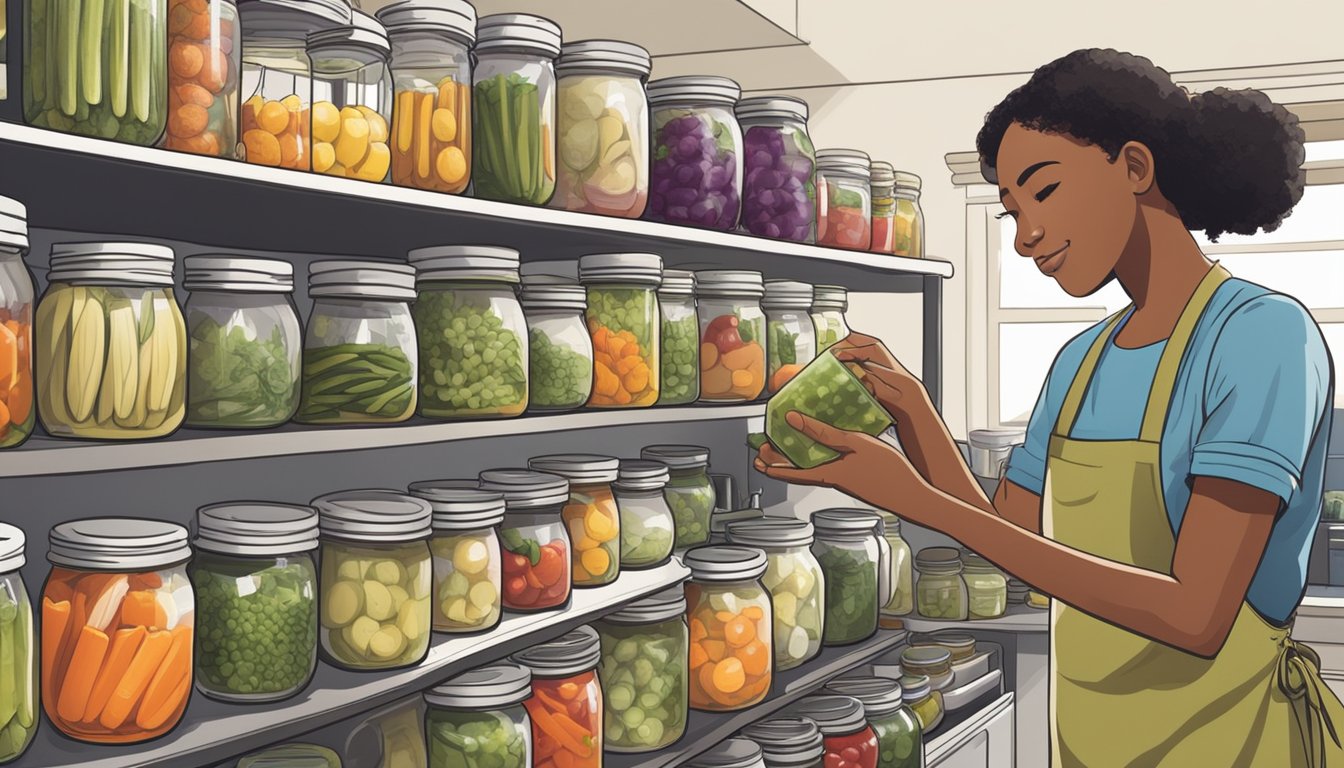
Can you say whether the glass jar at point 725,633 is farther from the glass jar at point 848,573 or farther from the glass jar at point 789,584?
the glass jar at point 848,573

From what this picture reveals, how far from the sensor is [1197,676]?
152 centimetres

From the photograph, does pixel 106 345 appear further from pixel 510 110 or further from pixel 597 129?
pixel 597 129

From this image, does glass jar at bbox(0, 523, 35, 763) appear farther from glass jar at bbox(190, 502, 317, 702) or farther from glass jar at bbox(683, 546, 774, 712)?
glass jar at bbox(683, 546, 774, 712)

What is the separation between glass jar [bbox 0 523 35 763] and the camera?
1.02 metres

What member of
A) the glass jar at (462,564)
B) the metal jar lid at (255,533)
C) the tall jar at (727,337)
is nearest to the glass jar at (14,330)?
the metal jar lid at (255,533)

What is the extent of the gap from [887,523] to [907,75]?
1.75m

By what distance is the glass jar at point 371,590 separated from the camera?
1329 millimetres

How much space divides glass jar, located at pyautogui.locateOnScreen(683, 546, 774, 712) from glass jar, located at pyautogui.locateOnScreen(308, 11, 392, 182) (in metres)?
0.86

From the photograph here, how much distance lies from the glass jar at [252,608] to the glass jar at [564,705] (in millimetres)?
→ 392

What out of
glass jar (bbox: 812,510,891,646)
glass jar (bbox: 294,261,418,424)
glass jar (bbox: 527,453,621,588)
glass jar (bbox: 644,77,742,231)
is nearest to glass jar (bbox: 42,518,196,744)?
glass jar (bbox: 294,261,418,424)

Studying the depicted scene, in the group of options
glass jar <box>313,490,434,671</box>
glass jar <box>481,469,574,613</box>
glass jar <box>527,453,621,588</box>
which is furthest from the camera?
glass jar <box>527,453,621,588</box>

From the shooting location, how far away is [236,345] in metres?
1.20

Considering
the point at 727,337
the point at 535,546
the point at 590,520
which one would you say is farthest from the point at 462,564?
the point at 727,337

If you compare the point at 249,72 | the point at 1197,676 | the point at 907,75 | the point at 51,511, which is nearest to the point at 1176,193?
the point at 1197,676
